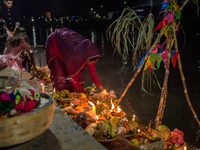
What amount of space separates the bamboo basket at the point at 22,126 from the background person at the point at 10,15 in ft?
15.3

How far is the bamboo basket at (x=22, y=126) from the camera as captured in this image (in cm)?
83

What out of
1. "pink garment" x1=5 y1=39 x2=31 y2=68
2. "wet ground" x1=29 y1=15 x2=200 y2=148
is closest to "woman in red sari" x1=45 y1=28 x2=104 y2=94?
"wet ground" x1=29 y1=15 x2=200 y2=148

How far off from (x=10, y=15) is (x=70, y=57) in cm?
313

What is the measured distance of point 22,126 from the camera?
2.83 feet

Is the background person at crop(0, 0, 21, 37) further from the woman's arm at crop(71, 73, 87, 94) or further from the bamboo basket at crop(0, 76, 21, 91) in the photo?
the bamboo basket at crop(0, 76, 21, 91)

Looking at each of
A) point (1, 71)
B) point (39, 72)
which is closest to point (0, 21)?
point (1, 71)

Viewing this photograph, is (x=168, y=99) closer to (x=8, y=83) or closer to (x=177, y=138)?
(x=177, y=138)

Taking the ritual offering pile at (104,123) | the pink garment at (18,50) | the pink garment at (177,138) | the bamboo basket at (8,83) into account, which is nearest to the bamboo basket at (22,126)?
the bamboo basket at (8,83)

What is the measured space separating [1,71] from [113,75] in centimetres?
429

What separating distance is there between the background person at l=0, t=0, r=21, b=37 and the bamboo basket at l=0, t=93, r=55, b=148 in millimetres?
4648

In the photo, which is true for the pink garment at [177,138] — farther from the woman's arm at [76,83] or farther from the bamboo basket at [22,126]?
the woman's arm at [76,83]

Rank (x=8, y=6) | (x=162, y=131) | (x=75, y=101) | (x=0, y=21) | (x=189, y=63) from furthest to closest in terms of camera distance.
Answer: (x=189, y=63)
(x=8, y=6)
(x=0, y=21)
(x=75, y=101)
(x=162, y=131)

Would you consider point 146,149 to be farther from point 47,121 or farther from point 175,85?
point 175,85

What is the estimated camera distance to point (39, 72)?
5.15 meters
